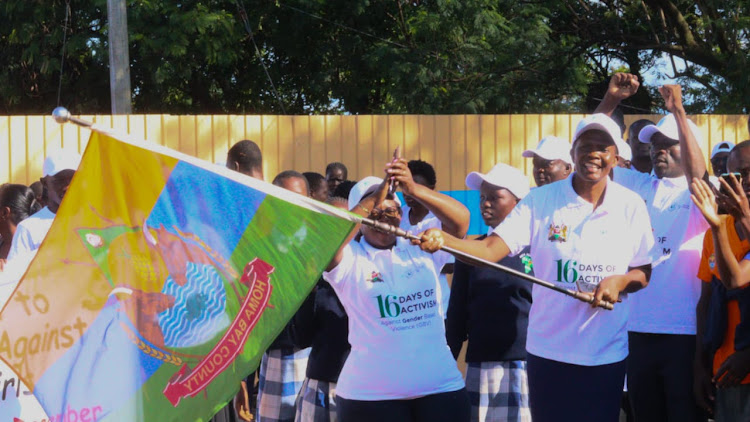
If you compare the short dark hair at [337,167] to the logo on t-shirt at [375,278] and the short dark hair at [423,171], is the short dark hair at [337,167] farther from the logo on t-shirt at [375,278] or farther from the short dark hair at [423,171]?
the logo on t-shirt at [375,278]

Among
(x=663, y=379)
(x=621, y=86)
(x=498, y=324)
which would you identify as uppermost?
(x=621, y=86)

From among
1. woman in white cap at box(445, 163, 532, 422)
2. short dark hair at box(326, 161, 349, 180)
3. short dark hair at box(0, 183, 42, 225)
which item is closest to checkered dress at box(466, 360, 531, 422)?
woman in white cap at box(445, 163, 532, 422)

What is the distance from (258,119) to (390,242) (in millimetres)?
5025

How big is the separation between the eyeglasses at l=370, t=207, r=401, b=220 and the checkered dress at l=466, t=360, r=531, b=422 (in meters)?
1.40

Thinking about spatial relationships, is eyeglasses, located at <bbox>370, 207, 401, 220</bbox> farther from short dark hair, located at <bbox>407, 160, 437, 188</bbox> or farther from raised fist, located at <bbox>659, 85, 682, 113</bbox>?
short dark hair, located at <bbox>407, 160, 437, 188</bbox>

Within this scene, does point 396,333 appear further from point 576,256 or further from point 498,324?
point 498,324

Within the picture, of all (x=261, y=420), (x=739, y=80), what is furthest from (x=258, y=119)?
(x=739, y=80)

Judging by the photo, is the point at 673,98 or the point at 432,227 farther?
the point at 673,98

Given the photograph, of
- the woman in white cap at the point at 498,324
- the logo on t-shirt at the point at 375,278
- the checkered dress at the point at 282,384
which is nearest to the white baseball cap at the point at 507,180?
the woman in white cap at the point at 498,324

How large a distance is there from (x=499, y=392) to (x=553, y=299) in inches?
51.0

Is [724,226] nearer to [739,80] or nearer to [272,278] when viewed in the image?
[272,278]

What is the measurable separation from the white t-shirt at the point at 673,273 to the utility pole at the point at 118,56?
943 cm

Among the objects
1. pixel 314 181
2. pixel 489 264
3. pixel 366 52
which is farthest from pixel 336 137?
pixel 366 52

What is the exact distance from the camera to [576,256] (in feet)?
14.6
